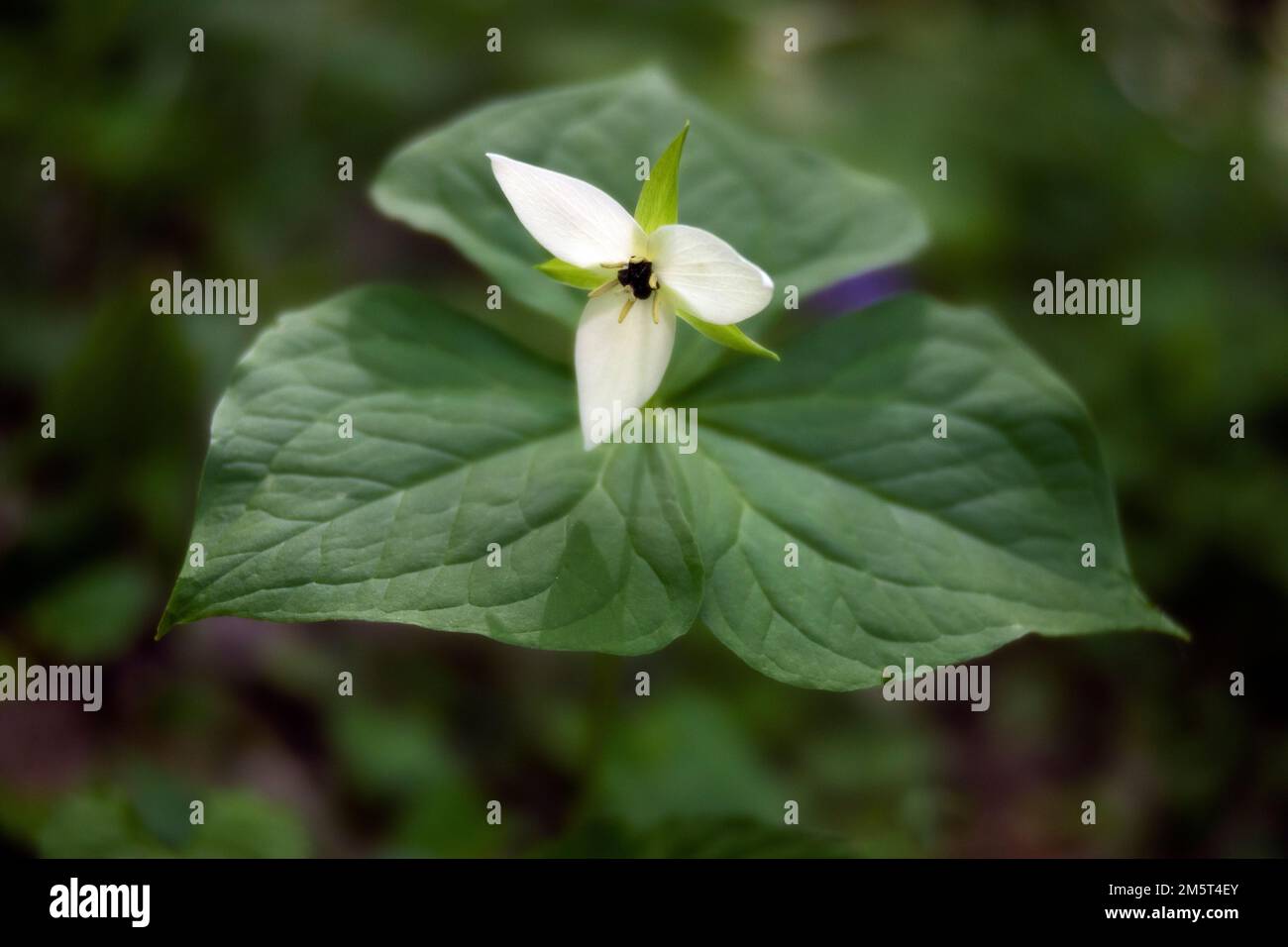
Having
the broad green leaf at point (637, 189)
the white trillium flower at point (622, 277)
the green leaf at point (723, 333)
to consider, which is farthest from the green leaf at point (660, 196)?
the broad green leaf at point (637, 189)

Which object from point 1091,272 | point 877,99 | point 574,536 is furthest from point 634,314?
point 877,99

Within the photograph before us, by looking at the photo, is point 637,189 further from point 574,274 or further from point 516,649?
point 516,649

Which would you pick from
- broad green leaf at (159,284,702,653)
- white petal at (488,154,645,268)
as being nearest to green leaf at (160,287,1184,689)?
broad green leaf at (159,284,702,653)

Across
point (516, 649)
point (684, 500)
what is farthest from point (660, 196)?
point (516, 649)

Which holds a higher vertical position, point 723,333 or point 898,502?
point 723,333

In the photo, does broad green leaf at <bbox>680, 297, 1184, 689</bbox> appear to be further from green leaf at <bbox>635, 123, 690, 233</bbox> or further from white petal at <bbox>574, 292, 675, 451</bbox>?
green leaf at <bbox>635, 123, 690, 233</bbox>

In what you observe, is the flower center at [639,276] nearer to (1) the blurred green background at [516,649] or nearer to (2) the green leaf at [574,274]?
(2) the green leaf at [574,274]
